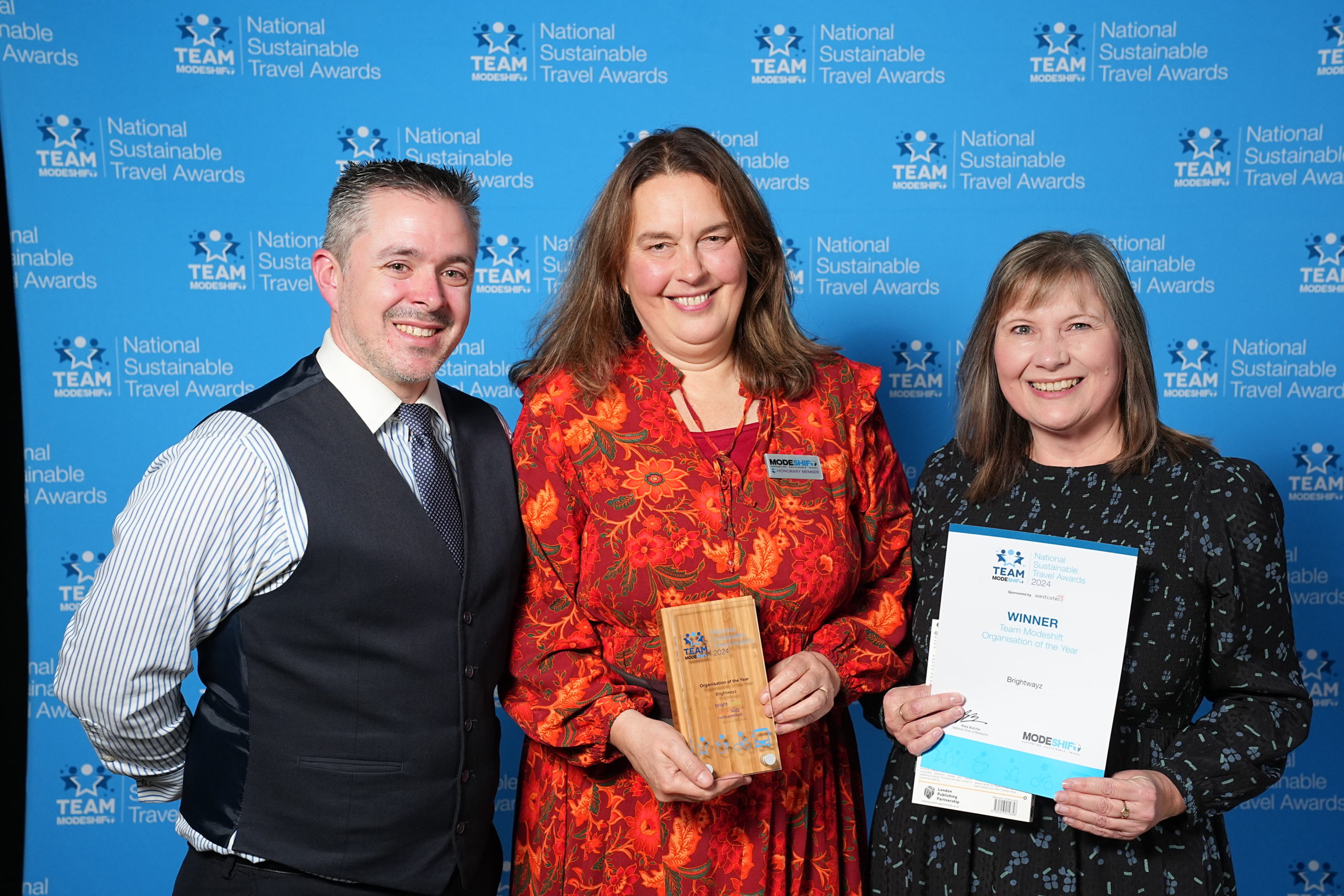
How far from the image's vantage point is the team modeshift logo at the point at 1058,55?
133 inches

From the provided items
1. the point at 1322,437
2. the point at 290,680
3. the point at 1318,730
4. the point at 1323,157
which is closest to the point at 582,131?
the point at 290,680

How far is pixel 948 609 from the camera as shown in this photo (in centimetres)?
170

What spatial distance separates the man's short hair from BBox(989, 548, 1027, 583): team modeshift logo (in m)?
1.22

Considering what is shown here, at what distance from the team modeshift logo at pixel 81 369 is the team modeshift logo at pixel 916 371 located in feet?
9.45

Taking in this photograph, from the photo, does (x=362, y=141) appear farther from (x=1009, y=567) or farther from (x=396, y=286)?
(x=1009, y=567)

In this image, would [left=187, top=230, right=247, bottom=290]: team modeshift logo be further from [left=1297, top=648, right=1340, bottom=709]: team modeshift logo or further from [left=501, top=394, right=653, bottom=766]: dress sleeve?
[left=1297, top=648, right=1340, bottom=709]: team modeshift logo

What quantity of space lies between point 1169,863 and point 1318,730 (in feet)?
8.22

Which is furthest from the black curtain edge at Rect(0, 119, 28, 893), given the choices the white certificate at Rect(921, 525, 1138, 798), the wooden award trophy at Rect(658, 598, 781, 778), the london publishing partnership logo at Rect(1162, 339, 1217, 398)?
the london publishing partnership logo at Rect(1162, 339, 1217, 398)

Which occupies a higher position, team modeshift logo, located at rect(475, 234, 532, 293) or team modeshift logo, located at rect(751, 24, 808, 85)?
team modeshift logo, located at rect(751, 24, 808, 85)

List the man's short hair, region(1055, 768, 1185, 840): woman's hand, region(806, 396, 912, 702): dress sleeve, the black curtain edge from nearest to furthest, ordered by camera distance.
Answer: region(1055, 768, 1185, 840): woman's hand
the man's short hair
region(806, 396, 912, 702): dress sleeve
the black curtain edge

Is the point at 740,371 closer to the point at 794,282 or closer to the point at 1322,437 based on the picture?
the point at 794,282

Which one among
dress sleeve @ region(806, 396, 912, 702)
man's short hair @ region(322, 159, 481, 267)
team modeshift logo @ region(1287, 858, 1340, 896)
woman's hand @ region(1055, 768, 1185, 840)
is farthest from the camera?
team modeshift logo @ region(1287, 858, 1340, 896)

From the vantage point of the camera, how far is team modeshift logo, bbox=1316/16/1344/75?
337 cm

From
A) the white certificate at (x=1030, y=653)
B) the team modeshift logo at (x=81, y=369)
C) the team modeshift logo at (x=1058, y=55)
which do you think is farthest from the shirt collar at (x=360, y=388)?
the team modeshift logo at (x=1058, y=55)
